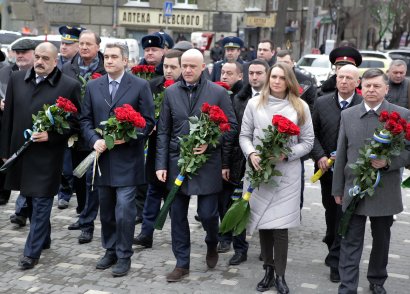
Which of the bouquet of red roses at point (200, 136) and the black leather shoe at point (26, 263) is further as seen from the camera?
the black leather shoe at point (26, 263)

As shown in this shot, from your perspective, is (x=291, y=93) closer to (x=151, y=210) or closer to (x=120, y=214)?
(x=120, y=214)

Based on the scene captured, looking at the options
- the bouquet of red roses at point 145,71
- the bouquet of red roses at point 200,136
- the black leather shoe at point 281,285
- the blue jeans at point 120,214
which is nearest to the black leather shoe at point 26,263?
the blue jeans at point 120,214

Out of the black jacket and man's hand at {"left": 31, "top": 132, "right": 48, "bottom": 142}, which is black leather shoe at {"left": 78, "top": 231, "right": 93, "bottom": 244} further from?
the black jacket

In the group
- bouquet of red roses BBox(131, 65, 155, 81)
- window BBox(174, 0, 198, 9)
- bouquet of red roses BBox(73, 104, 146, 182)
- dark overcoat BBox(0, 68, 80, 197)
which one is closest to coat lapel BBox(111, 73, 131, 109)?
bouquet of red roses BBox(73, 104, 146, 182)

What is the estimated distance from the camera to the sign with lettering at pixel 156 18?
1607 inches

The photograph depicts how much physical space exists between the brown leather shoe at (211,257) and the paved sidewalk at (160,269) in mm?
69

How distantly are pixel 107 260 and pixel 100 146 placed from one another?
1150mm

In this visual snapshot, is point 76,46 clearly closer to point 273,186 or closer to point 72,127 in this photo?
point 72,127

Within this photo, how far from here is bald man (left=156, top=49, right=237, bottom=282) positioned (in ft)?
21.5

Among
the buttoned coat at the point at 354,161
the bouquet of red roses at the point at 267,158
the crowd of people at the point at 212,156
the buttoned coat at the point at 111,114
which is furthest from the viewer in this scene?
the buttoned coat at the point at 111,114

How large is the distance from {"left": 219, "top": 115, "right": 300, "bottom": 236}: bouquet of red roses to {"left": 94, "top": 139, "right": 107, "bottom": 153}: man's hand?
4.13 ft

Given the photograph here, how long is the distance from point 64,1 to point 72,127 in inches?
1411

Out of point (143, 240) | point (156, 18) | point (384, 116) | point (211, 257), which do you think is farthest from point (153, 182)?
point (156, 18)

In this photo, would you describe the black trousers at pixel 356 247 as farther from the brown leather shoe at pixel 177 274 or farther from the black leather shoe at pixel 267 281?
the brown leather shoe at pixel 177 274
